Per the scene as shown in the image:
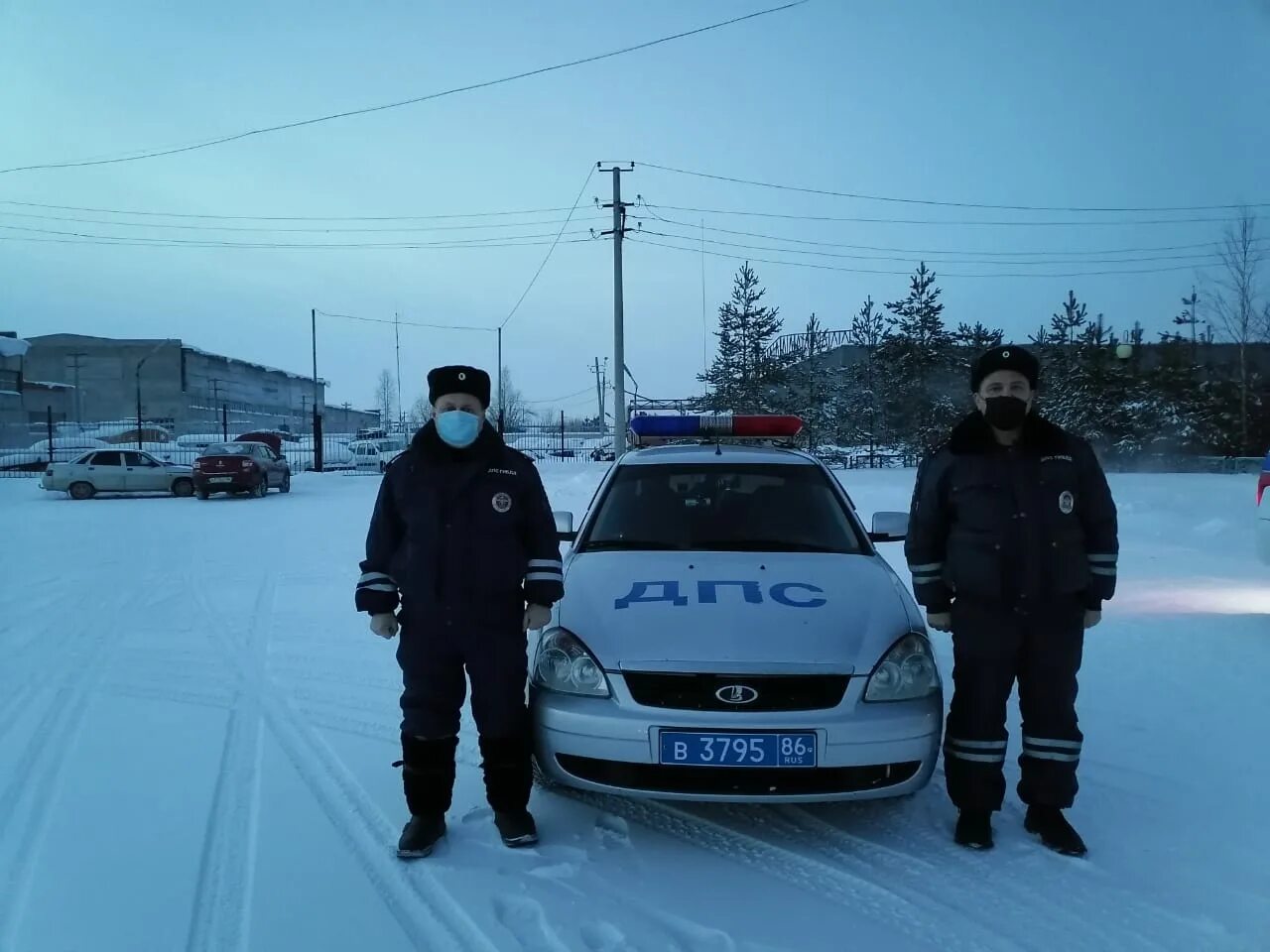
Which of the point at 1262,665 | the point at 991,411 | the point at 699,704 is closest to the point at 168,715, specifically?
the point at 699,704

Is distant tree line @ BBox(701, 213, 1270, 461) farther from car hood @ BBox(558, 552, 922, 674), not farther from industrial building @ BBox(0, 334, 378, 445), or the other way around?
industrial building @ BBox(0, 334, 378, 445)

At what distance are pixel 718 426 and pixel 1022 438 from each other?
3.00 metres

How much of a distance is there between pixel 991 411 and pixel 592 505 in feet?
7.54

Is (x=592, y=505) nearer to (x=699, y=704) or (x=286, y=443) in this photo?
(x=699, y=704)

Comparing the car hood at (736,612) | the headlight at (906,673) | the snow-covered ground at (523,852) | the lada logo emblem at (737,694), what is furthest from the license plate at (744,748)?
the snow-covered ground at (523,852)

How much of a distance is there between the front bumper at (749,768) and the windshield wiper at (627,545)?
4.13ft

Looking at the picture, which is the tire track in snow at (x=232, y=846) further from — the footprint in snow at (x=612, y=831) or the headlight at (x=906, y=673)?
the headlight at (x=906, y=673)

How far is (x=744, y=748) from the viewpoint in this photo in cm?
301

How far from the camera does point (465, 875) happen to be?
120 inches

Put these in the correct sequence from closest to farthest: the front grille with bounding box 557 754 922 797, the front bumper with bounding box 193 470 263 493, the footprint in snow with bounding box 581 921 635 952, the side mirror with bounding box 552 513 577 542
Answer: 1. the footprint in snow with bounding box 581 921 635 952
2. the front grille with bounding box 557 754 922 797
3. the side mirror with bounding box 552 513 577 542
4. the front bumper with bounding box 193 470 263 493

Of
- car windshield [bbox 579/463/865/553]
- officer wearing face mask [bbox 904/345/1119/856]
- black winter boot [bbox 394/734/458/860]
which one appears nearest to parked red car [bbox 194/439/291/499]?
car windshield [bbox 579/463/865/553]

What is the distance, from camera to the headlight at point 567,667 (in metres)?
3.22

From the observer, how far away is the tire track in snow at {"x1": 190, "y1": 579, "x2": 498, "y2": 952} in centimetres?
272

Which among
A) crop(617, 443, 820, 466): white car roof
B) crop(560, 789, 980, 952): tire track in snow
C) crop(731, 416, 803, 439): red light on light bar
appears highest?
crop(731, 416, 803, 439): red light on light bar
